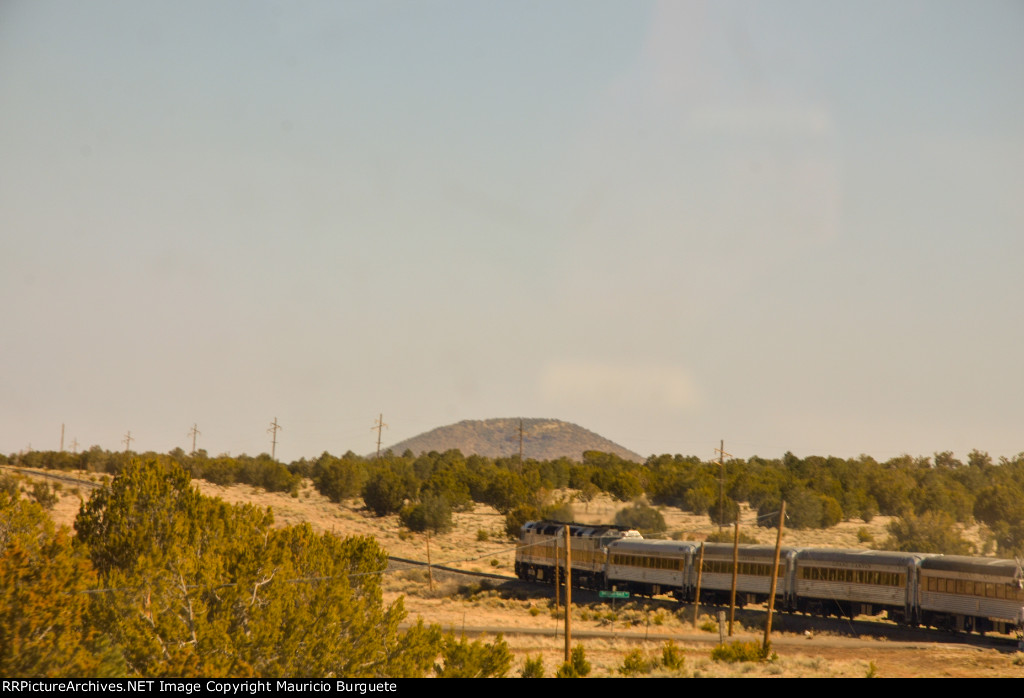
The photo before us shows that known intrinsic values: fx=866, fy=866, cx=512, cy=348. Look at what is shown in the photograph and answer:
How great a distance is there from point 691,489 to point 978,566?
67021 millimetres

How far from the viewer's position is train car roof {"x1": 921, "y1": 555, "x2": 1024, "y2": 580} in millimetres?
38875

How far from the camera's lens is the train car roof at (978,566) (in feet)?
128

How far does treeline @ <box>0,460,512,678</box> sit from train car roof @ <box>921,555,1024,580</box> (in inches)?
919

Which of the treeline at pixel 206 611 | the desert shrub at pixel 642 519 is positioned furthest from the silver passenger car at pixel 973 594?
the desert shrub at pixel 642 519

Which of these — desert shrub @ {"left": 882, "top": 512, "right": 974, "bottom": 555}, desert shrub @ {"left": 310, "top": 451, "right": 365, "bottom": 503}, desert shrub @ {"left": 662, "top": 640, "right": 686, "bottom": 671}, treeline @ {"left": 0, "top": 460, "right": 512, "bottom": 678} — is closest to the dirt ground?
desert shrub @ {"left": 662, "top": 640, "right": 686, "bottom": 671}

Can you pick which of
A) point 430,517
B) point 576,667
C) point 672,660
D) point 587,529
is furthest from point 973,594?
point 430,517

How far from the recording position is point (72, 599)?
94.4ft

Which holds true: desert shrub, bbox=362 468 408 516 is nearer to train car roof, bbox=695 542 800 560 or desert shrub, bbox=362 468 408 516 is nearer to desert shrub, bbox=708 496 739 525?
desert shrub, bbox=708 496 739 525

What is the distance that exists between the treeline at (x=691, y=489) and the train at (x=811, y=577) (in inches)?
903

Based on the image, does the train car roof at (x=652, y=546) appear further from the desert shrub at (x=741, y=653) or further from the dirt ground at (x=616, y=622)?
the desert shrub at (x=741, y=653)

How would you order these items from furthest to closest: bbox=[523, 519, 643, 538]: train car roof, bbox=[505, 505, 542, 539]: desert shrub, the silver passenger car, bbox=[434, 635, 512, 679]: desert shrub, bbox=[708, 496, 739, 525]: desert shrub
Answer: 1. bbox=[708, 496, 739, 525]: desert shrub
2. bbox=[505, 505, 542, 539]: desert shrub
3. bbox=[523, 519, 643, 538]: train car roof
4. the silver passenger car
5. bbox=[434, 635, 512, 679]: desert shrub

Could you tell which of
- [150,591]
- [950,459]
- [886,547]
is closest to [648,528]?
[886,547]

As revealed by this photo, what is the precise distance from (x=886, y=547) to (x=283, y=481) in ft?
242

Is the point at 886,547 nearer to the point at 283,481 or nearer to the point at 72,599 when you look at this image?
the point at 72,599
